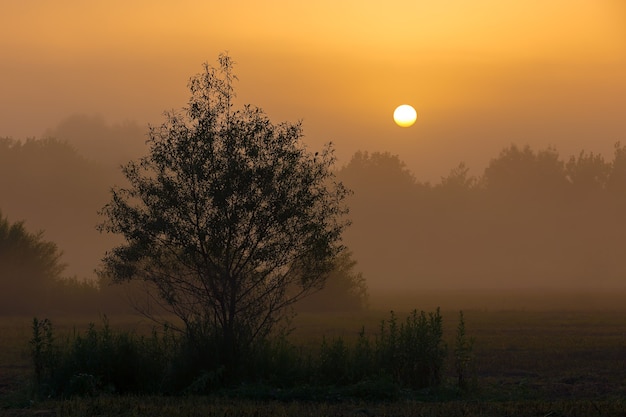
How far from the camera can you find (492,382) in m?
29.5

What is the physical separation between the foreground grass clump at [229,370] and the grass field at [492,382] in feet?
3.37

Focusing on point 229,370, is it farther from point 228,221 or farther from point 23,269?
point 23,269

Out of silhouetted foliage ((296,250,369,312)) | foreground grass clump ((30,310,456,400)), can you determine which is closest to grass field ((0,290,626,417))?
foreground grass clump ((30,310,456,400))

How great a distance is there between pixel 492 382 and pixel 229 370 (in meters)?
8.75

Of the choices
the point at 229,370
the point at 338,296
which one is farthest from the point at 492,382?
the point at 338,296

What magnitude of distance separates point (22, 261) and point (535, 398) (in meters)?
55.5

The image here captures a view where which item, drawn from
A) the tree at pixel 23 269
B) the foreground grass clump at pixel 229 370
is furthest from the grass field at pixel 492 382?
the tree at pixel 23 269

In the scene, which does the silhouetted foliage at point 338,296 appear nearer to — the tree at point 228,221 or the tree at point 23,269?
the tree at point 23,269

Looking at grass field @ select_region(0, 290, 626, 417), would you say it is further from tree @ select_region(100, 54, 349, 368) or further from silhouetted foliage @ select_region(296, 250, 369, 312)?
silhouetted foliage @ select_region(296, 250, 369, 312)

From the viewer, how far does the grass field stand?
21.4m

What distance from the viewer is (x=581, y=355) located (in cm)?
3809

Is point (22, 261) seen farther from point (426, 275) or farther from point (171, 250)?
point (426, 275)

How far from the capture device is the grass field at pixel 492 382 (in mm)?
21375

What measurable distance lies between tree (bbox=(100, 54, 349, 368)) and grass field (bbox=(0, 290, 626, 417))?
14.4 feet
